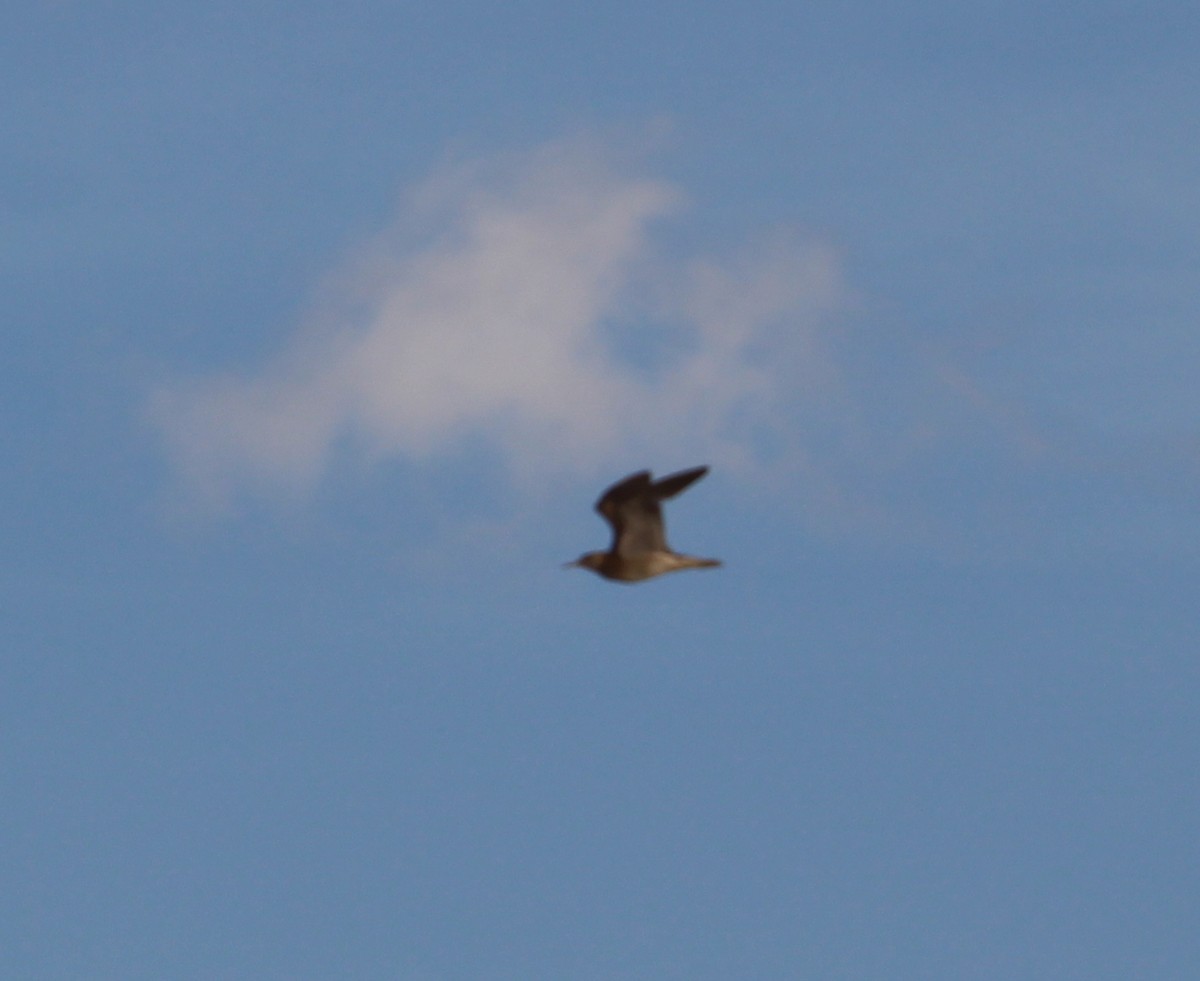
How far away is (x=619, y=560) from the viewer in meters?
122

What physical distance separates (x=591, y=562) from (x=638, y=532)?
2.28 m

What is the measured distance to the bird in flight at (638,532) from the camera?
119m

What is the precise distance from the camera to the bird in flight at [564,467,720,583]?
119438 millimetres

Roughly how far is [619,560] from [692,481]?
412 cm

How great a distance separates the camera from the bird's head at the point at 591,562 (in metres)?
123

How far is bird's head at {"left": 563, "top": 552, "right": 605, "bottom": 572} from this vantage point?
12256cm

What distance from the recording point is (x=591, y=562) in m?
123

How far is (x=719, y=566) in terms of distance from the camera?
396ft

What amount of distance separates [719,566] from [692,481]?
9.32 ft

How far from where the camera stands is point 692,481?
119 m

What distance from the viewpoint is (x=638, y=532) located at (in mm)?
121250
